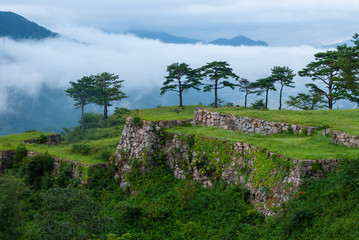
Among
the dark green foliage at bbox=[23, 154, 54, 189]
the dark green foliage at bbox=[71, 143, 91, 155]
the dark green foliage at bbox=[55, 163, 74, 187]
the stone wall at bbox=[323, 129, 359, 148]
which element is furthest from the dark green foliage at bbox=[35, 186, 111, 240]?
the dark green foliage at bbox=[71, 143, 91, 155]

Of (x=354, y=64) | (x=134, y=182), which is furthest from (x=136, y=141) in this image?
(x=354, y=64)

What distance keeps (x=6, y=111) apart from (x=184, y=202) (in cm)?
19460

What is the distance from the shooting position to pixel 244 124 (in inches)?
843

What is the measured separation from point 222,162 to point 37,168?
49.9 ft

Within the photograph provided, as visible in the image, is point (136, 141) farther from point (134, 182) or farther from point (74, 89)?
point (74, 89)

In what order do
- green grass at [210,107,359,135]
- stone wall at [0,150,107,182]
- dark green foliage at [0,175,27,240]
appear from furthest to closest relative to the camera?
stone wall at [0,150,107,182], green grass at [210,107,359,135], dark green foliage at [0,175,27,240]

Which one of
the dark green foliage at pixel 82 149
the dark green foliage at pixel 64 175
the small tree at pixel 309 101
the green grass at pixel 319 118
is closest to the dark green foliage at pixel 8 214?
the dark green foliage at pixel 64 175

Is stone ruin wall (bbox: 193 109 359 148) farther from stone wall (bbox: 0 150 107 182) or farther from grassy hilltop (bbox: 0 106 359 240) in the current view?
stone wall (bbox: 0 150 107 182)

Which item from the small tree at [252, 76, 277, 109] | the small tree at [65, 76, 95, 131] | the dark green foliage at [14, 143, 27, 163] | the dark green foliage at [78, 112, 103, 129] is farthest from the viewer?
the dark green foliage at [78, 112, 103, 129]

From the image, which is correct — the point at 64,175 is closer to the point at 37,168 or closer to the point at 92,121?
the point at 37,168

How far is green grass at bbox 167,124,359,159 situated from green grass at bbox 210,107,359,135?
1486 millimetres

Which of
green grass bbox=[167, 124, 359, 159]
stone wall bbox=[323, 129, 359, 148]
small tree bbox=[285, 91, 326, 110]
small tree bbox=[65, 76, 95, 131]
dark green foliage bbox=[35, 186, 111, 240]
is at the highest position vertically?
small tree bbox=[65, 76, 95, 131]

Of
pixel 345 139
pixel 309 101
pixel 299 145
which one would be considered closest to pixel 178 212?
pixel 299 145

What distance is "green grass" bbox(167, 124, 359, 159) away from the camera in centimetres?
1400
